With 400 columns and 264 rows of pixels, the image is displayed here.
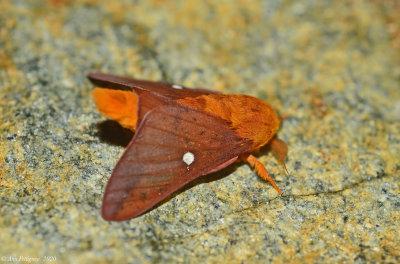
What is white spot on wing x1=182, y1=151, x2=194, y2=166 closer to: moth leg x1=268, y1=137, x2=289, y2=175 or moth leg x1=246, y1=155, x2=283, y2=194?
moth leg x1=246, y1=155, x2=283, y2=194

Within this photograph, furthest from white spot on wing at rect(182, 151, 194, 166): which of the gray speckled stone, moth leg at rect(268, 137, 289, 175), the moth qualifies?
Result: moth leg at rect(268, 137, 289, 175)

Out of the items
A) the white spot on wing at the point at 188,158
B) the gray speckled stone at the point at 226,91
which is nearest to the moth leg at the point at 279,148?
the gray speckled stone at the point at 226,91

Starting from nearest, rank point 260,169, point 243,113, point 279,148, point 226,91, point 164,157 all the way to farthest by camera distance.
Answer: point 164,157, point 243,113, point 260,169, point 279,148, point 226,91

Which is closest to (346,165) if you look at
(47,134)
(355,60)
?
(355,60)

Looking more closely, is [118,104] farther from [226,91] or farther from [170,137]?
[226,91]

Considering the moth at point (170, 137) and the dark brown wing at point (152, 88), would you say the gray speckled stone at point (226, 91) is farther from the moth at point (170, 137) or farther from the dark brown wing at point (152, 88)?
the dark brown wing at point (152, 88)

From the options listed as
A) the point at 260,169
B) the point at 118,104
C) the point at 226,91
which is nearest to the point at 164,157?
the point at 118,104

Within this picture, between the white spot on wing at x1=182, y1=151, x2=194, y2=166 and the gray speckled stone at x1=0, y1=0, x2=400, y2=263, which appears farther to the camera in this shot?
the white spot on wing at x1=182, y1=151, x2=194, y2=166
